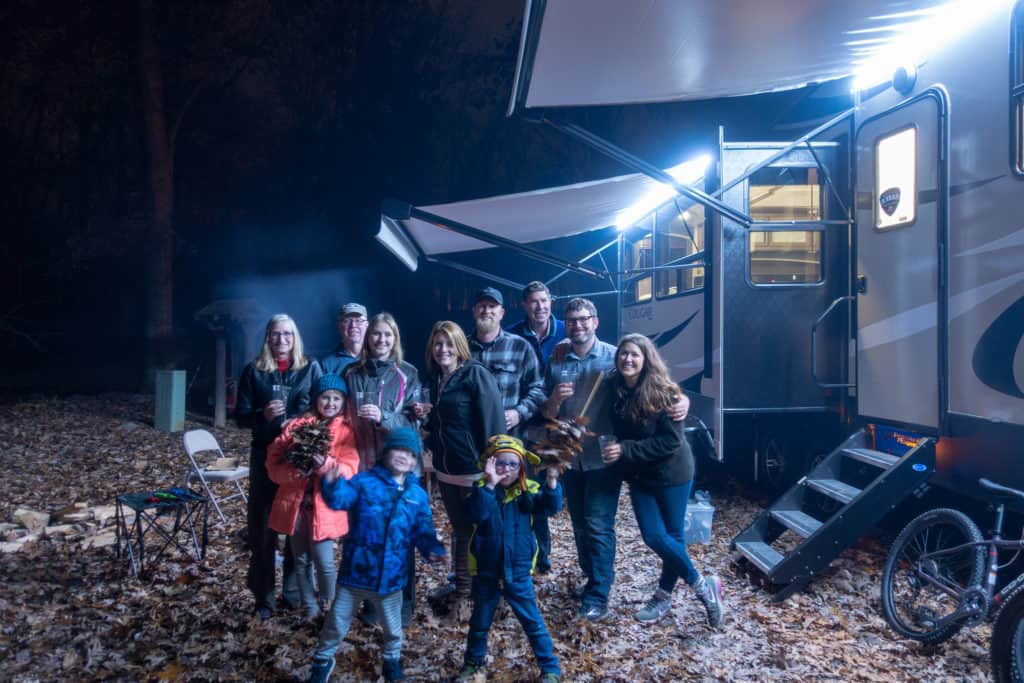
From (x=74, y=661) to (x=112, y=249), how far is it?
12590 millimetres

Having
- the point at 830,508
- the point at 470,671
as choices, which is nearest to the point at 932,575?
the point at 830,508

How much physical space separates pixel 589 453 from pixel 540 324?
120 centimetres

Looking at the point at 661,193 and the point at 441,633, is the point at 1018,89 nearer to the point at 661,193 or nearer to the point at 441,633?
the point at 661,193

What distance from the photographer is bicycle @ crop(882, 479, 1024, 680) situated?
3134mm

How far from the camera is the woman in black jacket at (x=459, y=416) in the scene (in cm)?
369

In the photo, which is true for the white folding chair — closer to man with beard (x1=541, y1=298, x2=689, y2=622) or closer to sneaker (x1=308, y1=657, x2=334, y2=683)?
sneaker (x1=308, y1=657, x2=334, y2=683)

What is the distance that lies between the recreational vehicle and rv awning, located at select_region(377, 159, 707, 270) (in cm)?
8

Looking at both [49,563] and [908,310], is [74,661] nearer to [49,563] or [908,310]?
[49,563]

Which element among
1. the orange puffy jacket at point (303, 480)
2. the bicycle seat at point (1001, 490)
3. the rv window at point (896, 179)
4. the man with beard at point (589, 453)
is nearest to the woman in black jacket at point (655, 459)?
the man with beard at point (589, 453)

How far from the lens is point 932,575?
12.2 feet

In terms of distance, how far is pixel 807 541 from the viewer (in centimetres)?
408

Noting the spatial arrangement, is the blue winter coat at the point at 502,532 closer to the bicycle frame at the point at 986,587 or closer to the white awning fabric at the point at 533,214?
the bicycle frame at the point at 986,587

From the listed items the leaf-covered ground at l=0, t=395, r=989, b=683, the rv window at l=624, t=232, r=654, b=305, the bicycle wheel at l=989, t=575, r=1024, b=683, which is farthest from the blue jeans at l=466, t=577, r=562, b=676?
the rv window at l=624, t=232, r=654, b=305

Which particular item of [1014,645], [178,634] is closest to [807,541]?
[1014,645]
